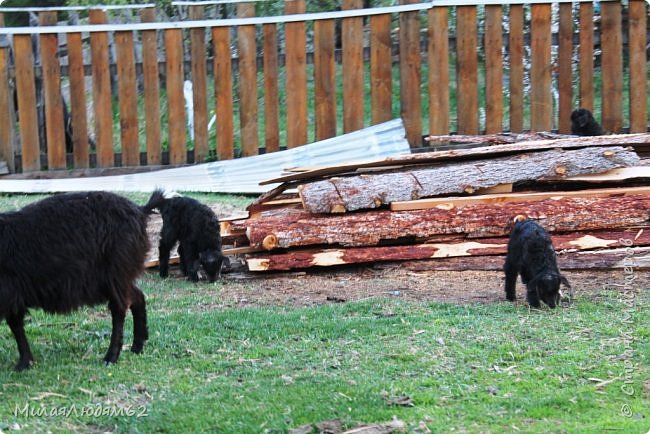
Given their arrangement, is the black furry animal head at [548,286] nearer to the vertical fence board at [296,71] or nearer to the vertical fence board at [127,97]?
the vertical fence board at [296,71]

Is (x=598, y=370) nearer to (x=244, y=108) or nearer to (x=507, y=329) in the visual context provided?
(x=507, y=329)

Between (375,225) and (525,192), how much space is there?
192 cm

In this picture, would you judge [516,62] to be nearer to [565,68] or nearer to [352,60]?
[565,68]

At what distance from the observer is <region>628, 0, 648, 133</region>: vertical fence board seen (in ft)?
51.1

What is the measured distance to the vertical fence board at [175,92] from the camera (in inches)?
610

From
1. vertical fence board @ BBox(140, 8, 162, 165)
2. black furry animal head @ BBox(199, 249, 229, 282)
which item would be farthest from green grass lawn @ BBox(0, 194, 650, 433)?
vertical fence board @ BBox(140, 8, 162, 165)

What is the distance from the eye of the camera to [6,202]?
538 inches

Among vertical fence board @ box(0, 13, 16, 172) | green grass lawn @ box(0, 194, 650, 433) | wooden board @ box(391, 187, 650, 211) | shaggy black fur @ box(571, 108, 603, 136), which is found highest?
vertical fence board @ box(0, 13, 16, 172)

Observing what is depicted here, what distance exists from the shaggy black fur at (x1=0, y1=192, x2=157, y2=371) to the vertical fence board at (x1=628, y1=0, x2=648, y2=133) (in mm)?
10499

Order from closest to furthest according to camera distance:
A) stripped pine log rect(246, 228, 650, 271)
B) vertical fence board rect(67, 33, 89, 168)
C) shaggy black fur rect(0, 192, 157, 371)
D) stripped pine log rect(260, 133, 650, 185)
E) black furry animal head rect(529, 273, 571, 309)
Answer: shaggy black fur rect(0, 192, 157, 371)
black furry animal head rect(529, 273, 571, 309)
stripped pine log rect(246, 228, 650, 271)
stripped pine log rect(260, 133, 650, 185)
vertical fence board rect(67, 33, 89, 168)

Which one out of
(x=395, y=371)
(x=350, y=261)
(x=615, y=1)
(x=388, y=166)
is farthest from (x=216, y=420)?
(x=615, y=1)

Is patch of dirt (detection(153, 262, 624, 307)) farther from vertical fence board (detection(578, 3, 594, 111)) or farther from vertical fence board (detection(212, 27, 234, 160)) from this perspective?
vertical fence board (detection(578, 3, 594, 111))

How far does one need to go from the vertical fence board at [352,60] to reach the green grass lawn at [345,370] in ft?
22.3

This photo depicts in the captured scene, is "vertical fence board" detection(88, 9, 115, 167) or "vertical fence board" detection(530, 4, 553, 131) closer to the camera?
"vertical fence board" detection(88, 9, 115, 167)
